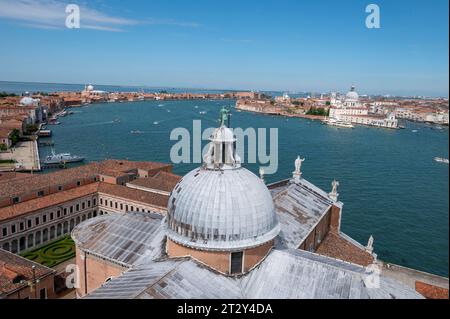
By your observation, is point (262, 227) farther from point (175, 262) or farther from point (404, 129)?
point (404, 129)

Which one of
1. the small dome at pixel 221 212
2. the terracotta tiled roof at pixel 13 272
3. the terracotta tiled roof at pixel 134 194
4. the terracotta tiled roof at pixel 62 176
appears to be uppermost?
the small dome at pixel 221 212

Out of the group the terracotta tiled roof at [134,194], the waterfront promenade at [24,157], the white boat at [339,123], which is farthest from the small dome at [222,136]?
the white boat at [339,123]

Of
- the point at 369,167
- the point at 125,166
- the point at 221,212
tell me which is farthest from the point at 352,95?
the point at 221,212

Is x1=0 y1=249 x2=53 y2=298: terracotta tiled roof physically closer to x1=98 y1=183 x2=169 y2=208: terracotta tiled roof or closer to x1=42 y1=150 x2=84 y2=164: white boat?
x1=98 y1=183 x2=169 y2=208: terracotta tiled roof

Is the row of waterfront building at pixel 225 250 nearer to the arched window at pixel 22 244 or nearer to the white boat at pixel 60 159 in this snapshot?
the arched window at pixel 22 244

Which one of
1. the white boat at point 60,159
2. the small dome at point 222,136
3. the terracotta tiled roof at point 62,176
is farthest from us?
the white boat at point 60,159

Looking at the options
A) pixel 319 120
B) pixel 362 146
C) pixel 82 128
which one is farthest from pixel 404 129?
pixel 82 128


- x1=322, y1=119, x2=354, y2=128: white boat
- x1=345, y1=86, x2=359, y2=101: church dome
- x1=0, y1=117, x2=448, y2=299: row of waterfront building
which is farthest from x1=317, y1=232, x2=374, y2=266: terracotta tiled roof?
x1=345, y1=86, x2=359, y2=101: church dome
